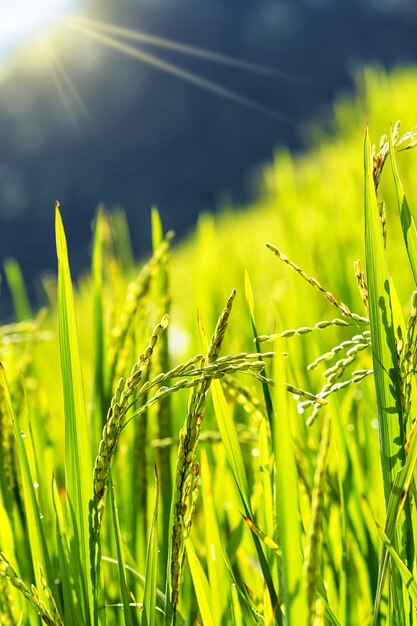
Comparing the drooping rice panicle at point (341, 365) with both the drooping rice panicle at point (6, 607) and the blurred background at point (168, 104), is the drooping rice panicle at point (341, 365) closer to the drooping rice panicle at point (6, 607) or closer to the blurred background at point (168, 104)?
the drooping rice panicle at point (6, 607)

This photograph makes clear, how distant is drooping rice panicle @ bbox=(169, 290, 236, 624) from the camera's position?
1.08 ft

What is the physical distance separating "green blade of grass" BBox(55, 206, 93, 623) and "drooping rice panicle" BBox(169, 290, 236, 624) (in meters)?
0.06

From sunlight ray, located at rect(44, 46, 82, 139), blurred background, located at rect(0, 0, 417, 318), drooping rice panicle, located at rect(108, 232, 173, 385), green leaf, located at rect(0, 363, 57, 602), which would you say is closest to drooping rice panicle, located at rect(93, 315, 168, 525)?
green leaf, located at rect(0, 363, 57, 602)

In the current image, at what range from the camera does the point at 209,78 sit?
964 inches

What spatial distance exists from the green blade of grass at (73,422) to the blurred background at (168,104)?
513 inches

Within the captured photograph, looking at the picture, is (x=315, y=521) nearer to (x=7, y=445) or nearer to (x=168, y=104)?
(x=7, y=445)

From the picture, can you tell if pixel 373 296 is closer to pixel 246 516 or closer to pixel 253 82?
pixel 246 516

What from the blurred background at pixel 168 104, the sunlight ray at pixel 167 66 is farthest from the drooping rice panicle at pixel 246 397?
the blurred background at pixel 168 104

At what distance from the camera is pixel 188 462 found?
1.12 ft

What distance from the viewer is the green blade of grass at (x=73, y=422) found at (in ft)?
1.26

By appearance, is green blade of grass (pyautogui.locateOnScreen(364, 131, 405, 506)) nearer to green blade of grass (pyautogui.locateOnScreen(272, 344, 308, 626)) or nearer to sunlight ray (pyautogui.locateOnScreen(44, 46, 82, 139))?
green blade of grass (pyautogui.locateOnScreen(272, 344, 308, 626))

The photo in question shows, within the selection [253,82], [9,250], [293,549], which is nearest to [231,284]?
[293,549]

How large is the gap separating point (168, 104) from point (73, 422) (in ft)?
70.6

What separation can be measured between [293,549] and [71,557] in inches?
6.4
